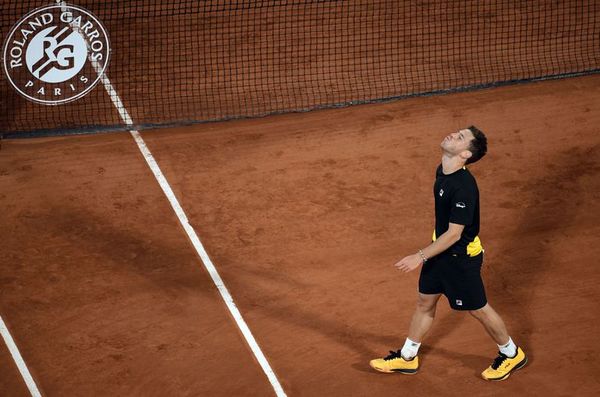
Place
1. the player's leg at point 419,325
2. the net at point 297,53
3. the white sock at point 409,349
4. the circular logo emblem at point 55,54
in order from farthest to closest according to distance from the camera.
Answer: the circular logo emblem at point 55,54
the net at point 297,53
the white sock at point 409,349
the player's leg at point 419,325

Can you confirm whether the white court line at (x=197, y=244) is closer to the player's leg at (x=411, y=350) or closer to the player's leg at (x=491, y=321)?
the player's leg at (x=411, y=350)

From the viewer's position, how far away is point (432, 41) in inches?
626

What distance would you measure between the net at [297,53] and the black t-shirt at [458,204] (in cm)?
586

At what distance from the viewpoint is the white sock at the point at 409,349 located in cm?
916

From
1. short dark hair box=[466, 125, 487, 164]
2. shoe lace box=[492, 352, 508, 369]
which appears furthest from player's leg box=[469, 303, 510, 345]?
short dark hair box=[466, 125, 487, 164]

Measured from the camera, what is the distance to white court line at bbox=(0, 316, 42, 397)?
9094 mm

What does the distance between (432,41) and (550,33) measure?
203 cm

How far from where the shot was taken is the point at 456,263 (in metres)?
8.50

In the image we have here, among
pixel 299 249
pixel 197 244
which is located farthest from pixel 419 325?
pixel 197 244

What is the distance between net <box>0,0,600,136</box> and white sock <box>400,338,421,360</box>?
5.61 meters

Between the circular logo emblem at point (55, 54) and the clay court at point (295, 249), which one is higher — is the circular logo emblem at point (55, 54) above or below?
above

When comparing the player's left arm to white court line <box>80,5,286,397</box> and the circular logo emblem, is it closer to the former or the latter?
white court line <box>80,5,286,397</box>

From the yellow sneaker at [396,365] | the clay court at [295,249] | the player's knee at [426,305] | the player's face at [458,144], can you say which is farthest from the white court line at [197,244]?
the player's face at [458,144]

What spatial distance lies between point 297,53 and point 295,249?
5.41m
